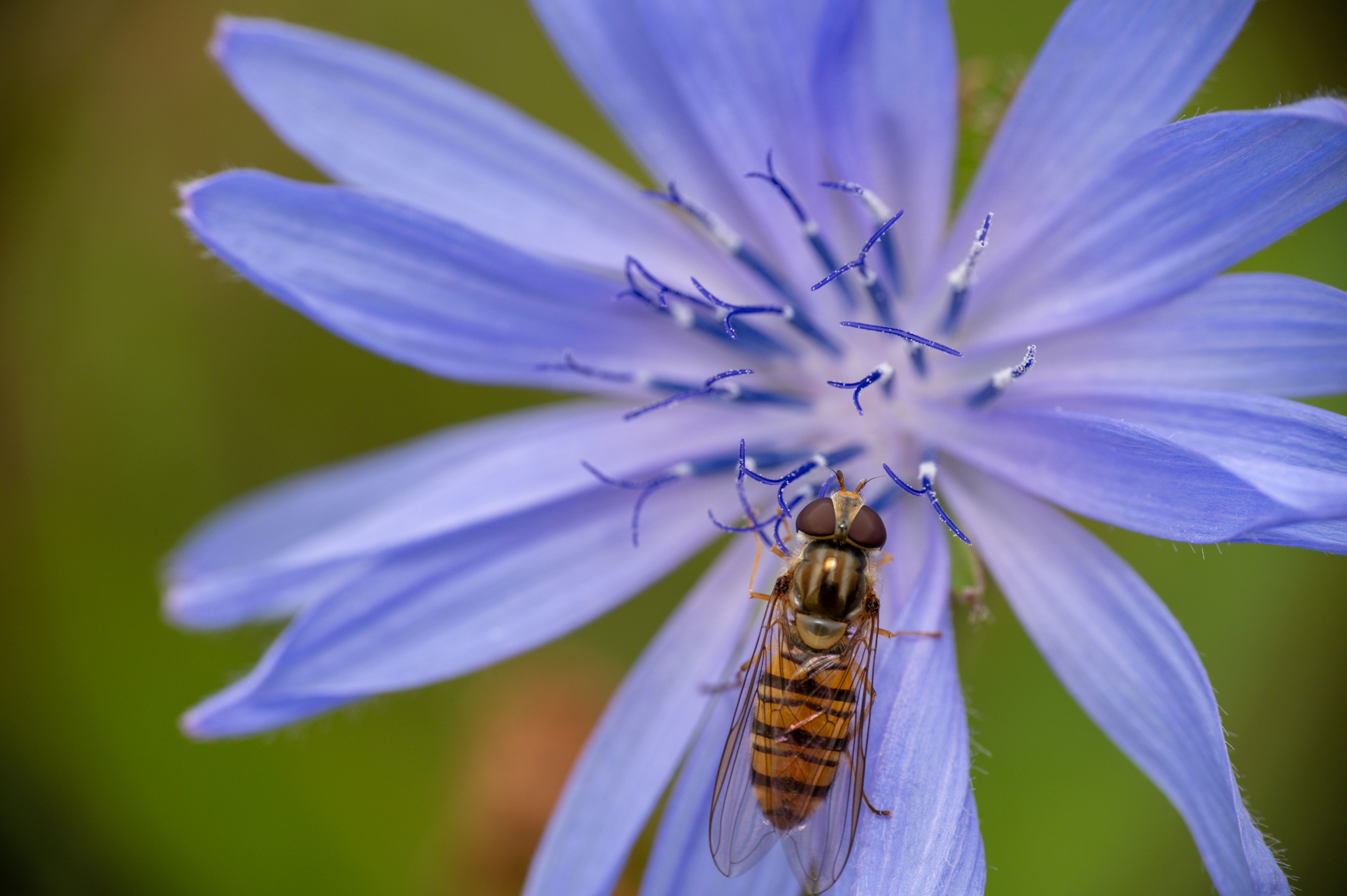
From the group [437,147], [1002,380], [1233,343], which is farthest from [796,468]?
[437,147]

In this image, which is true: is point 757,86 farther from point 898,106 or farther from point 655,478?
point 655,478

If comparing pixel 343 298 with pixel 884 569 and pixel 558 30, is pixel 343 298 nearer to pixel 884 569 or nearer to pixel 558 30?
pixel 558 30

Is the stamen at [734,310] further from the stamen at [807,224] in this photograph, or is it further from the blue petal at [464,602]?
the blue petal at [464,602]

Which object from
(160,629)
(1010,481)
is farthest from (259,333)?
(1010,481)

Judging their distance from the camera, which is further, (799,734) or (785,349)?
(785,349)

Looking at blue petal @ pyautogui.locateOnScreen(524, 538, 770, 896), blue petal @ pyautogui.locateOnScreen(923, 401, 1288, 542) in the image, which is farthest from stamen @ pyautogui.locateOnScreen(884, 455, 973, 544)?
blue petal @ pyautogui.locateOnScreen(524, 538, 770, 896)
